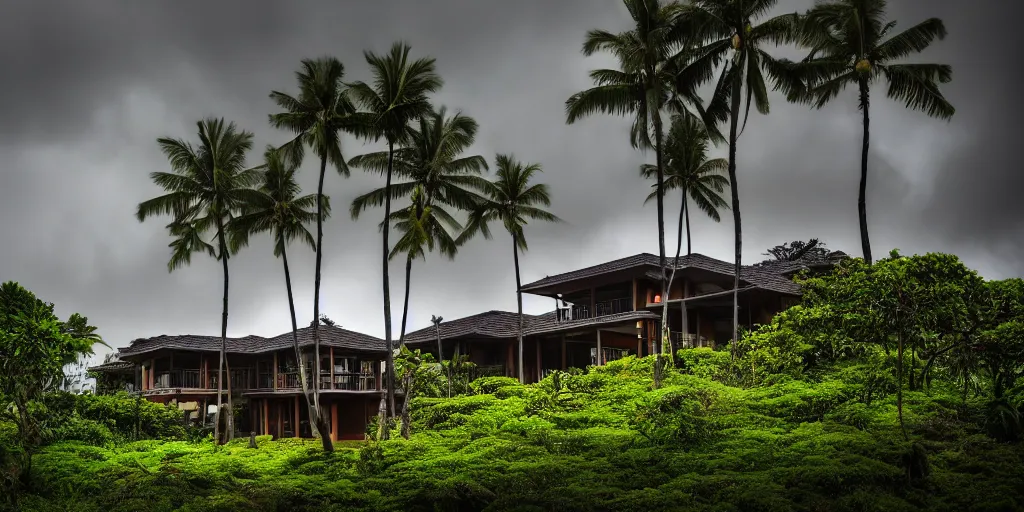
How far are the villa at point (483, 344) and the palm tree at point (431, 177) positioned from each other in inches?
228

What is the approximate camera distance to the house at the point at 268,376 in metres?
40.0

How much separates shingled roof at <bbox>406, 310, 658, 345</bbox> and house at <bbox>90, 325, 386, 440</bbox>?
119 inches

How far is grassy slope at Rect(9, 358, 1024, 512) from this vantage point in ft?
47.1

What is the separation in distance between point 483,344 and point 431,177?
13.0 metres

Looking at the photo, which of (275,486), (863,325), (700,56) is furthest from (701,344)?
(275,486)

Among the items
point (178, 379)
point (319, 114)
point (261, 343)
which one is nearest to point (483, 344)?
point (261, 343)

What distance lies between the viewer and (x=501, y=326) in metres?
42.5

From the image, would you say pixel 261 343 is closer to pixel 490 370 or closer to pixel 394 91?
pixel 490 370

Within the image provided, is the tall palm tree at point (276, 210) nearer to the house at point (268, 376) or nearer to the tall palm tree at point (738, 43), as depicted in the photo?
the house at point (268, 376)

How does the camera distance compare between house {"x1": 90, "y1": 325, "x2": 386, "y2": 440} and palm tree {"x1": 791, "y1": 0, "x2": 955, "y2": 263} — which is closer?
palm tree {"x1": 791, "y1": 0, "x2": 955, "y2": 263}

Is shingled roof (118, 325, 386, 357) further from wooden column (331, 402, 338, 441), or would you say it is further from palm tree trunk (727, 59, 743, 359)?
palm tree trunk (727, 59, 743, 359)

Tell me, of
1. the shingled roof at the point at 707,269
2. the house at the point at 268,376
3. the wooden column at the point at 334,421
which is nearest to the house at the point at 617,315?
the shingled roof at the point at 707,269

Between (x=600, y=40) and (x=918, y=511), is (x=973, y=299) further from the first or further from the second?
(x=600, y=40)

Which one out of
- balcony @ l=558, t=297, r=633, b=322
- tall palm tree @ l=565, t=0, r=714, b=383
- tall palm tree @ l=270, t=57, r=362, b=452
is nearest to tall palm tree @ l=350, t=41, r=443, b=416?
tall palm tree @ l=270, t=57, r=362, b=452
